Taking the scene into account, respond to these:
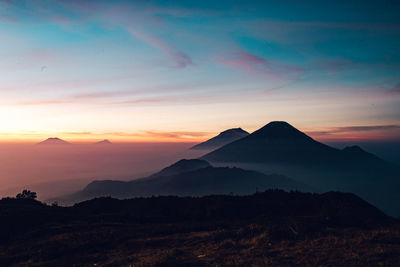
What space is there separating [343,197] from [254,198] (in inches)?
513

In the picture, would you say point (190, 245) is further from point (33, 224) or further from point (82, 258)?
point (33, 224)

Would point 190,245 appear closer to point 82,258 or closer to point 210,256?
point 210,256

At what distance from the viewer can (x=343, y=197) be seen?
3759 centimetres

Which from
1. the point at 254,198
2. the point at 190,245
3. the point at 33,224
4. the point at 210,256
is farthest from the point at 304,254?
the point at 33,224

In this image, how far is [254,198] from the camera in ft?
131

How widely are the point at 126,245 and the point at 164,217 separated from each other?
511 inches

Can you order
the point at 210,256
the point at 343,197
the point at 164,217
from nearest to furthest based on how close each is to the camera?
the point at 210,256 < the point at 164,217 < the point at 343,197

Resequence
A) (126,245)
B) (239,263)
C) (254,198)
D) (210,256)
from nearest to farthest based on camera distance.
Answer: (239,263), (210,256), (126,245), (254,198)

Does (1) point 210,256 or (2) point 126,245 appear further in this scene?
(2) point 126,245

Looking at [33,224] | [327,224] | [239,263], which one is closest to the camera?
[239,263]

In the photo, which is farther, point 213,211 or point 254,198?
point 254,198

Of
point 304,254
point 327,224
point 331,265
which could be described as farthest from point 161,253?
point 327,224

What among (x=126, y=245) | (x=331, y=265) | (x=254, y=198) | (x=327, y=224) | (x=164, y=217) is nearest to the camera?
(x=331, y=265)

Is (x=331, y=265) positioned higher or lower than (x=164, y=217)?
higher
